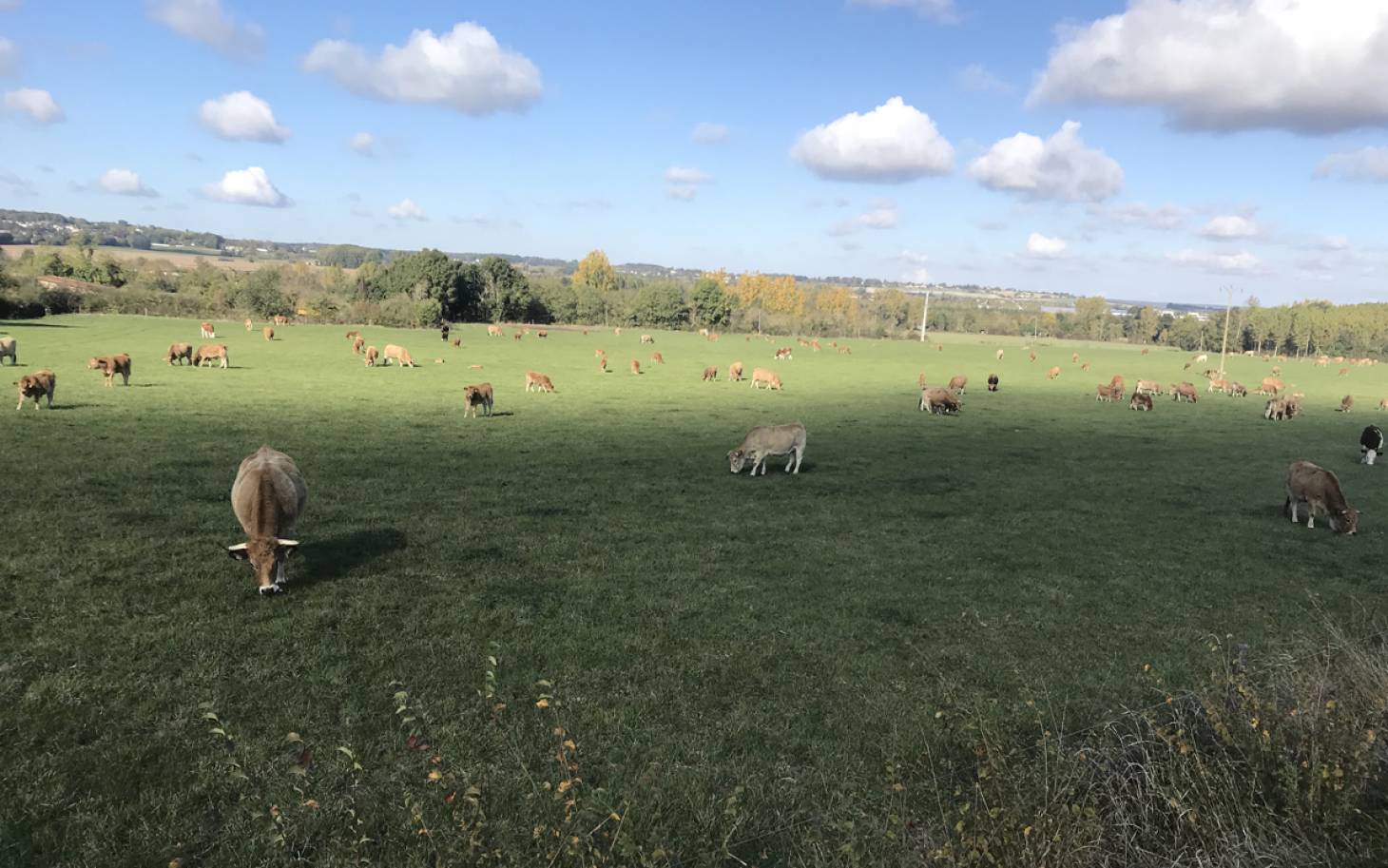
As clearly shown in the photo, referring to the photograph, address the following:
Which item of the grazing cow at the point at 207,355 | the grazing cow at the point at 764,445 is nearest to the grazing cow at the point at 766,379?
the grazing cow at the point at 764,445

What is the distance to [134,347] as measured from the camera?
45.3m

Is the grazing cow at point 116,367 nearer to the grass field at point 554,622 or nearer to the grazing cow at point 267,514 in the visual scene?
the grass field at point 554,622

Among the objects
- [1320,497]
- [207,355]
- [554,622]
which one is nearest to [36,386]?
[207,355]

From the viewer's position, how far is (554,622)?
916 centimetres

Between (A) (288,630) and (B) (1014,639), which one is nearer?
(A) (288,630)

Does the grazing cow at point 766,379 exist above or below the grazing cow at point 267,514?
above

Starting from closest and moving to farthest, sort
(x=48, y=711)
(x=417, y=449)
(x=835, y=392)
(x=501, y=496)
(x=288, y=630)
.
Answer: (x=48, y=711) < (x=288, y=630) < (x=501, y=496) < (x=417, y=449) < (x=835, y=392)

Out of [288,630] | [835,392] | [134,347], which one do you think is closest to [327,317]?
[134,347]

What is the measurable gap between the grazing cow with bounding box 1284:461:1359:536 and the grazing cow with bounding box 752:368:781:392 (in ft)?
90.6

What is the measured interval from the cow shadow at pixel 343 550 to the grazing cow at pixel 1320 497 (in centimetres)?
1873

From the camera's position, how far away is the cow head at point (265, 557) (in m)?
9.31

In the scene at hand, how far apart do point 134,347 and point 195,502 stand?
41866 mm

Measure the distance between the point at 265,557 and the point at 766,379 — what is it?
35.7 metres

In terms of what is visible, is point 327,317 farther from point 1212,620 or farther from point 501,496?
point 1212,620
